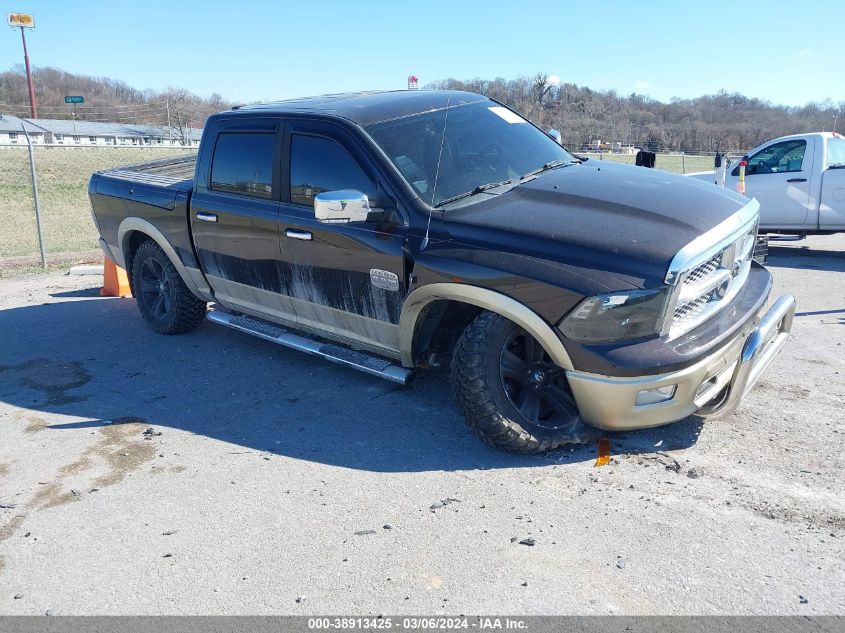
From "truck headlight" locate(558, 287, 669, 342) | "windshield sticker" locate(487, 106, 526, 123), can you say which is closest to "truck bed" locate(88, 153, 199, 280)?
"windshield sticker" locate(487, 106, 526, 123)

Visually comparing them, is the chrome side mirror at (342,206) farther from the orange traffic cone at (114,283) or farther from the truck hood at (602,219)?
the orange traffic cone at (114,283)

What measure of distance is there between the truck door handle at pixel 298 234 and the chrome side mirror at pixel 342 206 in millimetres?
585

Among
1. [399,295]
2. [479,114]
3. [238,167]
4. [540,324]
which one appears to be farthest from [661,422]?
[238,167]

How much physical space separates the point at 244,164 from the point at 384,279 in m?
1.72

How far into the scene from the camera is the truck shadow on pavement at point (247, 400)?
4094mm

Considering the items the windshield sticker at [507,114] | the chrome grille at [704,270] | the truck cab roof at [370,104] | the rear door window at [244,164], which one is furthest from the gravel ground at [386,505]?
the windshield sticker at [507,114]

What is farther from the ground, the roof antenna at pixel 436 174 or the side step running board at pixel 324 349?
the roof antenna at pixel 436 174

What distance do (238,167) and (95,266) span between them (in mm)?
5460

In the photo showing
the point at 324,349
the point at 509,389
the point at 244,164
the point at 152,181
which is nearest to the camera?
the point at 509,389

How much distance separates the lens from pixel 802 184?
993 cm

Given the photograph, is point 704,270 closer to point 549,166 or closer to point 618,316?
point 618,316

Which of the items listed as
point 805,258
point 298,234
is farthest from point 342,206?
point 805,258

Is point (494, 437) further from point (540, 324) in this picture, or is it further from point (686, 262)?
point (686, 262)

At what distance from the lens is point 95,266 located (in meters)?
9.79
